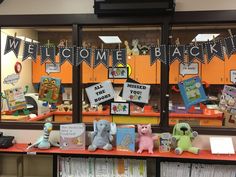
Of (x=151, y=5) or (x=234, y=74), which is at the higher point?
(x=151, y=5)

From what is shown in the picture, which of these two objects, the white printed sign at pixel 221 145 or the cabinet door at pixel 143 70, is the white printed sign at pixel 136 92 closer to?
the white printed sign at pixel 221 145

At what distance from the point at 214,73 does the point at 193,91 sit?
2.57 metres

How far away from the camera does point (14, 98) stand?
3.16m

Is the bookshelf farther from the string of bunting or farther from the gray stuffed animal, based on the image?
the string of bunting

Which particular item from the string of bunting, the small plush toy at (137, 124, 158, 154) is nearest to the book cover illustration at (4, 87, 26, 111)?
the string of bunting

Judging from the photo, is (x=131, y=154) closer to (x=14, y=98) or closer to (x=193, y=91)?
(x=193, y=91)

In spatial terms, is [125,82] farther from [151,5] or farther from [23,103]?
[23,103]

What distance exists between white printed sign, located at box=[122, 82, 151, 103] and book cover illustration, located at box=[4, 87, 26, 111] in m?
1.28

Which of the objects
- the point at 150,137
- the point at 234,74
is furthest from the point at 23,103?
the point at 234,74

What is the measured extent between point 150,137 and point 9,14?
81.5 inches

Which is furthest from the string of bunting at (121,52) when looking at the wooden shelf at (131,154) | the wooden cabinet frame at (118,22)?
the wooden shelf at (131,154)

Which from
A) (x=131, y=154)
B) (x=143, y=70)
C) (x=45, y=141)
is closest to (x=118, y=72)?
(x=131, y=154)

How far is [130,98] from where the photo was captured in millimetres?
2945

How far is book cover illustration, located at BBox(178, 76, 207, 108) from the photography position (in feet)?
9.48
